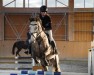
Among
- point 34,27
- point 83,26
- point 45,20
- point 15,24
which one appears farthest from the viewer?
point 15,24

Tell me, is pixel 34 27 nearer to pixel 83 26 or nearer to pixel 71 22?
pixel 71 22

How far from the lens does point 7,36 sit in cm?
2305

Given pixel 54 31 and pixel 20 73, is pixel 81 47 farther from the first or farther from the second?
pixel 20 73

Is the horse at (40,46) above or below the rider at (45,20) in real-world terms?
below

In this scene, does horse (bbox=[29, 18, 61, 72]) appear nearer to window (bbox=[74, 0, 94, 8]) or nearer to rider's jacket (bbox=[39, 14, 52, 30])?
rider's jacket (bbox=[39, 14, 52, 30])

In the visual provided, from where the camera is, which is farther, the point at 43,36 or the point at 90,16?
the point at 90,16

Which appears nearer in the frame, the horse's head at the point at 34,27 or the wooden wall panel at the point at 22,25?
the horse's head at the point at 34,27

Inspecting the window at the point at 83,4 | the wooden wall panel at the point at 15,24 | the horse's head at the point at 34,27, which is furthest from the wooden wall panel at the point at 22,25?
the horse's head at the point at 34,27

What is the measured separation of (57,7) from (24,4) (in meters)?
2.29

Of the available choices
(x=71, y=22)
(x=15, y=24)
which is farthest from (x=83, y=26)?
(x=15, y=24)

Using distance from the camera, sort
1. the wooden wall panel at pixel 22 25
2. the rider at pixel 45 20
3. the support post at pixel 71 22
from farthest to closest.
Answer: the wooden wall panel at pixel 22 25 → the support post at pixel 71 22 → the rider at pixel 45 20

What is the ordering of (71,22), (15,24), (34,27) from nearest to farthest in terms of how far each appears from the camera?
(34,27)
(71,22)
(15,24)

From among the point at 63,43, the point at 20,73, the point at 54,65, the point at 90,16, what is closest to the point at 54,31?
the point at 63,43

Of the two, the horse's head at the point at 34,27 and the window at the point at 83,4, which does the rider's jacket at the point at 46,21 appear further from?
the window at the point at 83,4
